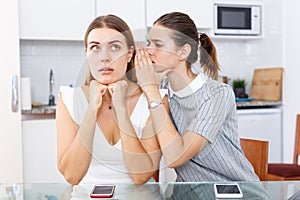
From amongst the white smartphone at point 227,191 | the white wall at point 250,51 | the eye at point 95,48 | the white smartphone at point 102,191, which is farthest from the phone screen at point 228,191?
the white wall at point 250,51

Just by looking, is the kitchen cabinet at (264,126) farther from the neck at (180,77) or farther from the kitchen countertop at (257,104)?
the neck at (180,77)

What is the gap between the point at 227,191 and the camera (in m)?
1.19

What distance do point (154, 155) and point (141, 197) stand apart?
181mm

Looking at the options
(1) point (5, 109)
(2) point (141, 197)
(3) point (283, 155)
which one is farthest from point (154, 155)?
(3) point (283, 155)

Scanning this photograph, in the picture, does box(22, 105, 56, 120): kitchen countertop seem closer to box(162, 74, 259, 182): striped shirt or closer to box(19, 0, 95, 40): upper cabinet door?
box(19, 0, 95, 40): upper cabinet door

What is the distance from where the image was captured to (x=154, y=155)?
1.37 m

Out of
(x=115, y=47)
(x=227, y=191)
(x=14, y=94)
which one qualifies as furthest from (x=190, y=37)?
(x=14, y=94)

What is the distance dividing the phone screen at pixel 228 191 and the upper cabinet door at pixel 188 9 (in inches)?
90.1

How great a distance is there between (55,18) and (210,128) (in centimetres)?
200

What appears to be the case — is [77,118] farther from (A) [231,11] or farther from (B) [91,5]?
(A) [231,11]

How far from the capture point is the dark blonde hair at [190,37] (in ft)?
4.59

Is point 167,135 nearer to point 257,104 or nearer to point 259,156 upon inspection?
point 259,156

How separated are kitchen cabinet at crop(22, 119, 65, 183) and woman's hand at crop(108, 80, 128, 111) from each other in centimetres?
170

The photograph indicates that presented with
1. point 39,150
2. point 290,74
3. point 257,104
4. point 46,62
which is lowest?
point 39,150
